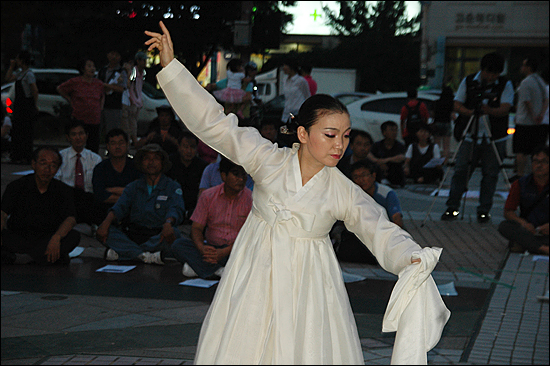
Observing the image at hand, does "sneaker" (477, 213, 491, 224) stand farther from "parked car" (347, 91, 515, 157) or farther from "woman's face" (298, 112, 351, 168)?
"woman's face" (298, 112, 351, 168)

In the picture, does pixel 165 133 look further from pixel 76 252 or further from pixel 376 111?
pixel 376 111

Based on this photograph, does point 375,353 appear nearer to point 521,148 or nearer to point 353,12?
point 521,148

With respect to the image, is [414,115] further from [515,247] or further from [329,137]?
[329,137]

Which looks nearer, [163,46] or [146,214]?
[163,46]

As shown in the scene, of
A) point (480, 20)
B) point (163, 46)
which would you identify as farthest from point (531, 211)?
point (480, 20)

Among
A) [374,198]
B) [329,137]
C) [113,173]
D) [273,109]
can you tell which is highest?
[329,137]

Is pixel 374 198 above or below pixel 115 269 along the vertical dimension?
above

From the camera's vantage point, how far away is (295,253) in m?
2.83

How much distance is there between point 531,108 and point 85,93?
6453 millimetres

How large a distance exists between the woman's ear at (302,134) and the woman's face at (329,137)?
0.12ft

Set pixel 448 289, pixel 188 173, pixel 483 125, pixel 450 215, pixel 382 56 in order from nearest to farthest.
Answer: pixel 448 289 < pixel 483 125 < pixel 188 173 < pixel 450 215 < pixel 382 56

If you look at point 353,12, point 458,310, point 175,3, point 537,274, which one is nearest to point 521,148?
point 537,274

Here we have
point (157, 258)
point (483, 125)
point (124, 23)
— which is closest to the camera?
point (157, 258)

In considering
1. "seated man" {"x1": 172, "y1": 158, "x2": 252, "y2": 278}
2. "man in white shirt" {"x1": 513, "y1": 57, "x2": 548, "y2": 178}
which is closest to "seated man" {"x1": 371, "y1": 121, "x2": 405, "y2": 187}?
"man in white shirt" {"x1": 513, "y1": 57, "x2": 548, "y2": 178}
